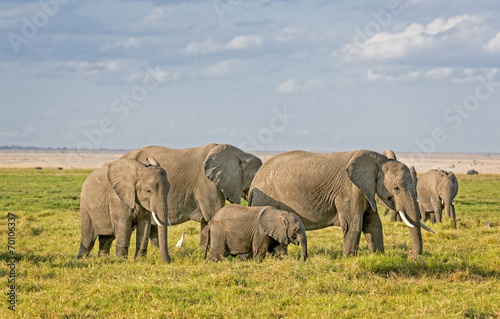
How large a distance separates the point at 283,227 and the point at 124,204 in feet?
9.98

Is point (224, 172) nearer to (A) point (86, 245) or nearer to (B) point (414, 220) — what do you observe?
(A) point (86, 245)

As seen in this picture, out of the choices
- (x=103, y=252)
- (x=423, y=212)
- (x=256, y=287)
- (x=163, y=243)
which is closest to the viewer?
(x=256, y=287)

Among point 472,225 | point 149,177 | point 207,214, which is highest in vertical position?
point 149,177

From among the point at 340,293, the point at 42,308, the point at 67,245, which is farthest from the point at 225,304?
the point at 67,245

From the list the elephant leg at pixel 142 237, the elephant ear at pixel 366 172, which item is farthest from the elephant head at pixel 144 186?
the elephant ear at pixel 366 172

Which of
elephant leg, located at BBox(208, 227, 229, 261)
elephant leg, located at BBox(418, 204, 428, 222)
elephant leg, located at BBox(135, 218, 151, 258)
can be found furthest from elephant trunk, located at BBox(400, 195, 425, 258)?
elephant leg, located at BBox(418, 204, 428, 222)

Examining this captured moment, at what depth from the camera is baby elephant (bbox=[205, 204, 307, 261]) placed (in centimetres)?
1084

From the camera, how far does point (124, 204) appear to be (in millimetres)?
11531

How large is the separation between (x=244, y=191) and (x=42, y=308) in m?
6.49

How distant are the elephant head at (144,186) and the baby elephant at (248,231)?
930mm

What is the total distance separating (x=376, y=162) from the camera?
11.3m

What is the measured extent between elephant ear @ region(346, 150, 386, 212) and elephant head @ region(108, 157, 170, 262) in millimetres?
3351

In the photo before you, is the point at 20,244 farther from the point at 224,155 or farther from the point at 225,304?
the point at 225,304

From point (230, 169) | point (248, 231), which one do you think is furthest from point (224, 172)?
point (248, 231)
